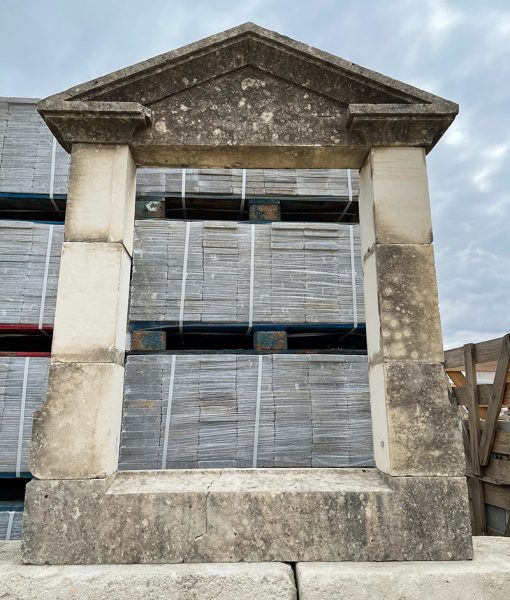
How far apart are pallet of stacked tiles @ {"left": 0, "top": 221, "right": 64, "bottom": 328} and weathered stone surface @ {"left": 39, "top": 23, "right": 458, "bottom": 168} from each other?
293 cm

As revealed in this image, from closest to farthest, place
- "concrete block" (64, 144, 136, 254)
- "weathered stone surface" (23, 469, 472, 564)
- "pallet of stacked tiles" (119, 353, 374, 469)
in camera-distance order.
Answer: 1. "weathered stone surface" (23, 469, 472, 564)
2. "concrete block" (64, 144, 136, 254)
3. "pallet of stacked tiles" (119, 353, 374, 469)

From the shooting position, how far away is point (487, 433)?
15.6 feet

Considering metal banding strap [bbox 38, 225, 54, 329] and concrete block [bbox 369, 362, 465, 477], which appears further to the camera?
metal banding strap [bbox 38, 225, 54, 329]

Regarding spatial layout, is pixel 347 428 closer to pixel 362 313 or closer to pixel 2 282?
pixel 362 313

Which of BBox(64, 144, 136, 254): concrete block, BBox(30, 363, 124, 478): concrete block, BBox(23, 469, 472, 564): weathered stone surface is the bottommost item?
BBox(23, 469, 472, 564): weathered stone surface

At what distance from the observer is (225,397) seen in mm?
4773

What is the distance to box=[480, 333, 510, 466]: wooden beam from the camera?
452 cm

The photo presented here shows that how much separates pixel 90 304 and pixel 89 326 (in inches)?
4.8

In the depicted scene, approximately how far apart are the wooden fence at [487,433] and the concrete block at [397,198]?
2.82 meters

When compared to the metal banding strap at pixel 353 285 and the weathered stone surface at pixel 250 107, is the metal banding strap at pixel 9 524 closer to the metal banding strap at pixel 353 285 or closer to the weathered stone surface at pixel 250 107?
the weathered stone surface at pixel 250 107

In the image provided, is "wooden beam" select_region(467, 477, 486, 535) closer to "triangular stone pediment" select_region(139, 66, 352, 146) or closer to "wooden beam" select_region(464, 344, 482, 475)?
"wooden beam" select_region(464, 344, 482, 475)

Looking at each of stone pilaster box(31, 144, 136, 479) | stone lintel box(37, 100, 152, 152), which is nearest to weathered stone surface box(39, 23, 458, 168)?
stone lintel box(37, 100, 152, 152)

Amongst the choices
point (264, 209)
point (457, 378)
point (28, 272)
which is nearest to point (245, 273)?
point (264, 209)

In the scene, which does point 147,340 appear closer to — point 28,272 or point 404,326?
point 28,272
